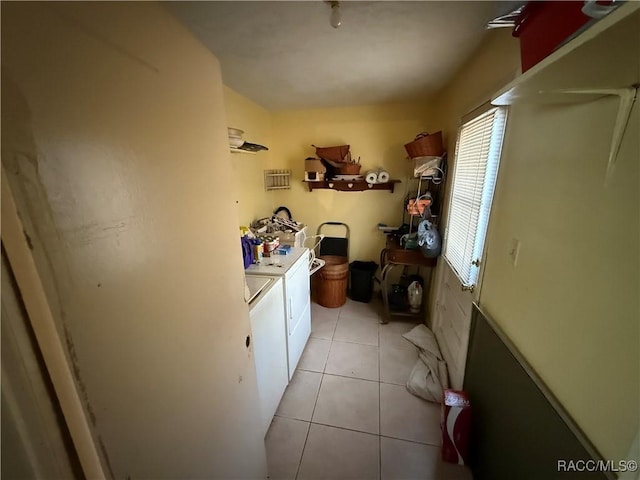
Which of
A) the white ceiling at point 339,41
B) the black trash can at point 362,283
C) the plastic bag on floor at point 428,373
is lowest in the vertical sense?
the plastic bag on floor at point 428,373

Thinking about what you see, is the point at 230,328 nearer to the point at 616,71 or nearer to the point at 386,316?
the point at 616,71

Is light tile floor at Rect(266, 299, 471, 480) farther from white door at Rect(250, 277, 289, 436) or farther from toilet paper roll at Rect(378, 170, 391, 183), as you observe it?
toilet paper roll at Rect(378, 170, 391, 183)

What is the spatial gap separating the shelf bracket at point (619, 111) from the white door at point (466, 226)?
27.1 inches

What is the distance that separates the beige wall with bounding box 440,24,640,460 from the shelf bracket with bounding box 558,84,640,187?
0.02 metres

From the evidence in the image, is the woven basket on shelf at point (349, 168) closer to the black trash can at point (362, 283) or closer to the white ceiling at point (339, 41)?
the white ceiling at point (339, 41)

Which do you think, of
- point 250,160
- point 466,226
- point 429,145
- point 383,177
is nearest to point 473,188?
point 466,226

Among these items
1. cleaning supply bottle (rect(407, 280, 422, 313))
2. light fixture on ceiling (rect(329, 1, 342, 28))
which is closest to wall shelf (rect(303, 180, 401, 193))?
cleaning supply bottle (rect(407, 280, 422, 313))

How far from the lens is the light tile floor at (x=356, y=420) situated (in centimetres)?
140

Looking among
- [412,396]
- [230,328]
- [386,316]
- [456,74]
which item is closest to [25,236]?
[230,328]

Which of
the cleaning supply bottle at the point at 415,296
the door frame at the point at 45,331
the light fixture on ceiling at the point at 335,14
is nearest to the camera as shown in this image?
the door frame at the point at 45,331

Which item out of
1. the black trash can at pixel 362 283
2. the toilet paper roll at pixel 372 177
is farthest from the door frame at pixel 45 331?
the black trash can at pixel 362 283

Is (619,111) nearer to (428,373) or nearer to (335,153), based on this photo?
(428,373)

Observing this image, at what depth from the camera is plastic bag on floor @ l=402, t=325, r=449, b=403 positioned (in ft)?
5.95

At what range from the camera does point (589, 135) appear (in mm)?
746
